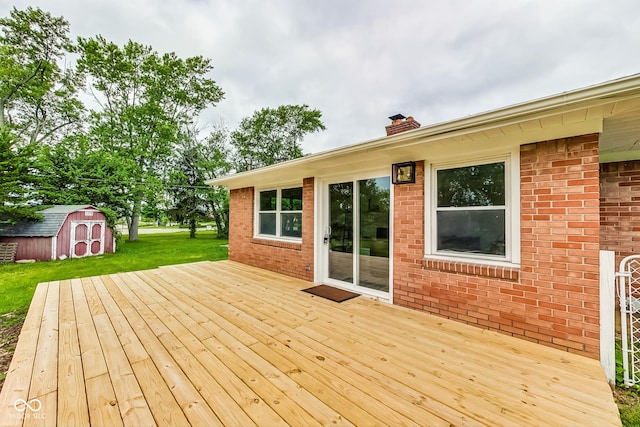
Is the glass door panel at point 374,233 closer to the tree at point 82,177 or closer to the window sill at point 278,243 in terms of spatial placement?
the window sill at point 278,243

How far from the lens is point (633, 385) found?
2197mm

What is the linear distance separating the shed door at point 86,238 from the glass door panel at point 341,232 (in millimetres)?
10976

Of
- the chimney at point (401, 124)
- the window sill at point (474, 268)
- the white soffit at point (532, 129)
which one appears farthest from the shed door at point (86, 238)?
the window sill at point (474, 268)

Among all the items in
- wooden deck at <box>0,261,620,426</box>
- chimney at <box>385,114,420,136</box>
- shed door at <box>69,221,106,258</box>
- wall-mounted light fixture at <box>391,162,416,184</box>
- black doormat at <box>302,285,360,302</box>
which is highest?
chimney at <box>385,114,420,136</box>

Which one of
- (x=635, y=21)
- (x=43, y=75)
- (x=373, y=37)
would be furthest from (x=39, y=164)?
(x=635, y=21)

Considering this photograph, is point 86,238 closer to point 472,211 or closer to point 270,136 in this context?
point 472,211

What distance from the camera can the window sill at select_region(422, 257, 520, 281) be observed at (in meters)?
2.90

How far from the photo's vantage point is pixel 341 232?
16.1 feet

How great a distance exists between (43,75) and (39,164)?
23.2 ft

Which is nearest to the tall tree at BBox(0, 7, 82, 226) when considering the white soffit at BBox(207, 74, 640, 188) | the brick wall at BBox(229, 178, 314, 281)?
the brick wall at BBox(229, 178, 314, 281)

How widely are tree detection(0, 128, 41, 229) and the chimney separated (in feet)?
39.0

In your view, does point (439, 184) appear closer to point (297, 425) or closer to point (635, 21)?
point (297, 425)

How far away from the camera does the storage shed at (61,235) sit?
29.7 ft

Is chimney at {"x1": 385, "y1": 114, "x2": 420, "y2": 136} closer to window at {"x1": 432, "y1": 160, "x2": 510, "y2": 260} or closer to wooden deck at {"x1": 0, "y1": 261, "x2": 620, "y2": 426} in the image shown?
window at {"x1": 432, "y1": 160, "x2": 510, "y2": 260}
